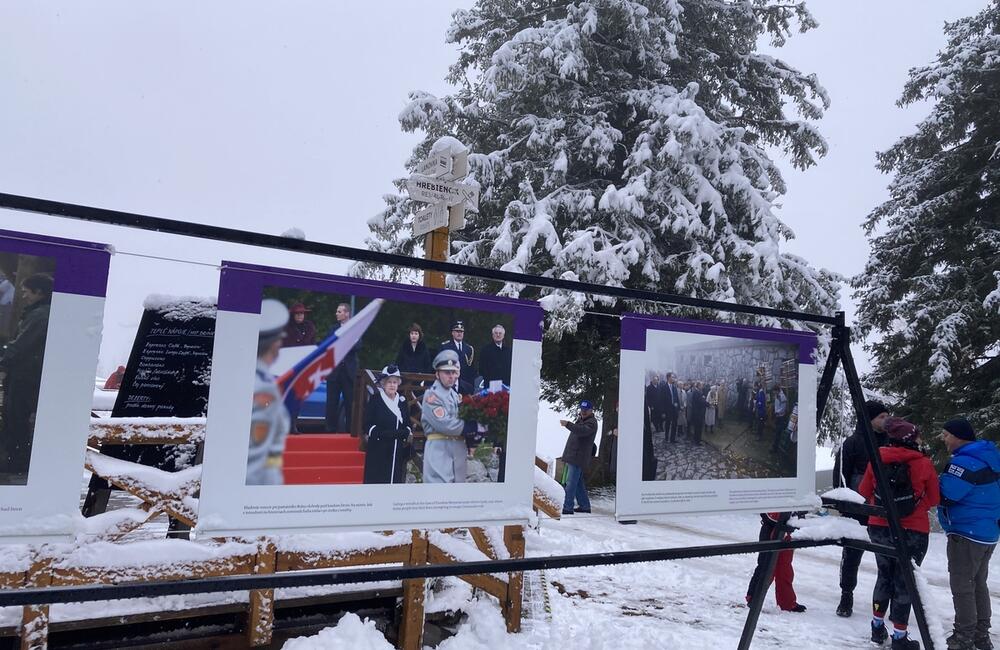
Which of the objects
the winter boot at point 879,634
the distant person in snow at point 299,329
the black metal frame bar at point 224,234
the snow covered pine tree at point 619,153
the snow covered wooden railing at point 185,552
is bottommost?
the winter boot at point 879,634

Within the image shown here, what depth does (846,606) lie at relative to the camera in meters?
6.09

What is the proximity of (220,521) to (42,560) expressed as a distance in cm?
184

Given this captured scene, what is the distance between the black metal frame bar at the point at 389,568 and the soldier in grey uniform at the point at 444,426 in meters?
0.36

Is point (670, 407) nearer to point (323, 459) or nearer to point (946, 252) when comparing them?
point (323, 459)

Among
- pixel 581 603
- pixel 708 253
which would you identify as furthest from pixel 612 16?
pixel 581 603

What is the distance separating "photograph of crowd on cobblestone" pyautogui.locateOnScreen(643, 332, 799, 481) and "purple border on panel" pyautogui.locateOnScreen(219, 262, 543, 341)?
0.68 metres

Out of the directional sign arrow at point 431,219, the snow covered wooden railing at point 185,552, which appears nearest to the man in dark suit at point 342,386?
the snow covered wooden railing at point 185,552

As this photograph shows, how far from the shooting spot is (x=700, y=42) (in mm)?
15109

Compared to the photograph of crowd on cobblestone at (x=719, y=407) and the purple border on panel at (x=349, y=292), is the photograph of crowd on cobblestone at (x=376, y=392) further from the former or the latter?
the photograph of crowd on cobblestone at (x=719, y=407)

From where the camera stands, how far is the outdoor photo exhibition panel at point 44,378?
7.28 feet

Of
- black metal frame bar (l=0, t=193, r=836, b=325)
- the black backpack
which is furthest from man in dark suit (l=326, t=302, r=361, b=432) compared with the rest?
the black backpack

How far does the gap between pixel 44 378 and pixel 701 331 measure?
2.74 metres

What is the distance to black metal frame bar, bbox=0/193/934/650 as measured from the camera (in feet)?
7.32

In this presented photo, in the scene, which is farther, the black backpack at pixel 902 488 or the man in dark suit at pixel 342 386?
the black backpack at pixel 902 488
